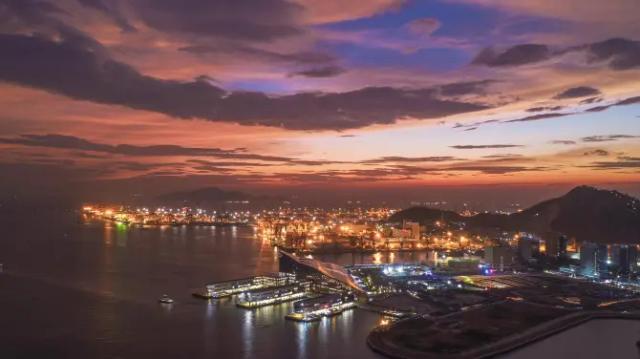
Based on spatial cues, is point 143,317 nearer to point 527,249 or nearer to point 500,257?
point 500,257

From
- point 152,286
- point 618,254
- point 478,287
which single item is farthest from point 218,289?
point 618,254

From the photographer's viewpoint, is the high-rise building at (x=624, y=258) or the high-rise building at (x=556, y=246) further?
the high-rise building at (x=556, y=246)

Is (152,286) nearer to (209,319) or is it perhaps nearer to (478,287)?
(209,319)

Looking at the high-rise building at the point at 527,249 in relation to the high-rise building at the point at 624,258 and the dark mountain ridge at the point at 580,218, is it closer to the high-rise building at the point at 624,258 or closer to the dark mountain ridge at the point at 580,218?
the high-rise building at the point at 624,258

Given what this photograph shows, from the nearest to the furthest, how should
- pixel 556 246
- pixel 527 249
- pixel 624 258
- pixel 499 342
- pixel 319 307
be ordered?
pixel 499 342
pixel 319 307
pixel 624 258
pixel 527 249
pixel 556 246

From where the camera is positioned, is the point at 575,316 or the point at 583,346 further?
the point at 575,316

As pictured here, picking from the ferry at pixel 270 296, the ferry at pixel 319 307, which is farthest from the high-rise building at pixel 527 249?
the ferry at pixel 319 307

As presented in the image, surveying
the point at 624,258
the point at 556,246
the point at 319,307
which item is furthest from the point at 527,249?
the point at 319,307

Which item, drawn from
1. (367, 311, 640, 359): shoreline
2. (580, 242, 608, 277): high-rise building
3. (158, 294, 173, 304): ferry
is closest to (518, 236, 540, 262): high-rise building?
(580, 242, 608, 277): high-rise building
